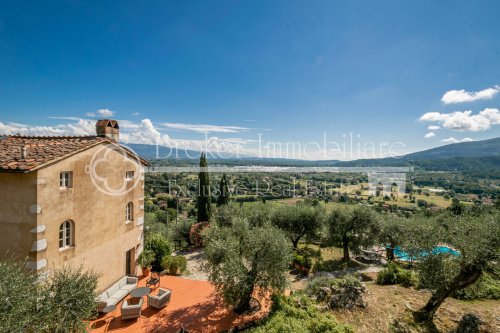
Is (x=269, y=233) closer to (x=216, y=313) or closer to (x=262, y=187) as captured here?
(x=216, y=313)

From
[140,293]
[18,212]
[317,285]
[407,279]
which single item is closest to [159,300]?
[140,293]

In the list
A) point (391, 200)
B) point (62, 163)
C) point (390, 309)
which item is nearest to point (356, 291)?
point (390, 309)

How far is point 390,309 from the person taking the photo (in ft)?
35.6

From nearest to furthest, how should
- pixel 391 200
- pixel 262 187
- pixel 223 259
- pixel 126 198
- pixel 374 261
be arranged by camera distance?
pixel 223 259 < pixel 126 198 < pixel 374 261 < pixel 391 200 < pixel 262 187

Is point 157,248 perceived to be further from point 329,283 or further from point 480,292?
point 480,292

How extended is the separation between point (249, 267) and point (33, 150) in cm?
1022

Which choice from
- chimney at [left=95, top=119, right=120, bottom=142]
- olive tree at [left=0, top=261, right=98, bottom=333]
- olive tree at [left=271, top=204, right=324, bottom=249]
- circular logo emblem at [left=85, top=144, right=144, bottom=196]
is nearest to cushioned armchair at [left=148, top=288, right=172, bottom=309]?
olive tree at [left=0, top=261, right=98, bottom=333]

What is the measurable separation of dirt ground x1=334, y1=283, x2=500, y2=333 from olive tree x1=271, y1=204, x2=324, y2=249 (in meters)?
12.5

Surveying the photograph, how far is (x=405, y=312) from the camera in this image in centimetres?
1058

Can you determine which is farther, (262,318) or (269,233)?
(269,233)

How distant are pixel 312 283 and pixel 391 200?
286 feet

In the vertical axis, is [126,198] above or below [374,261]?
above

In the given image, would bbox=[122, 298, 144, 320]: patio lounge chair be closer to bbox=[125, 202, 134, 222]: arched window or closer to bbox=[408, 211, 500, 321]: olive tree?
bbox=[125, 202, 134, 222]: arched window

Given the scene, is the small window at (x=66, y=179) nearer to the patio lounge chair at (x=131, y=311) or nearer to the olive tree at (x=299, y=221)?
the patio lounge chair at (x=131, y=311)
